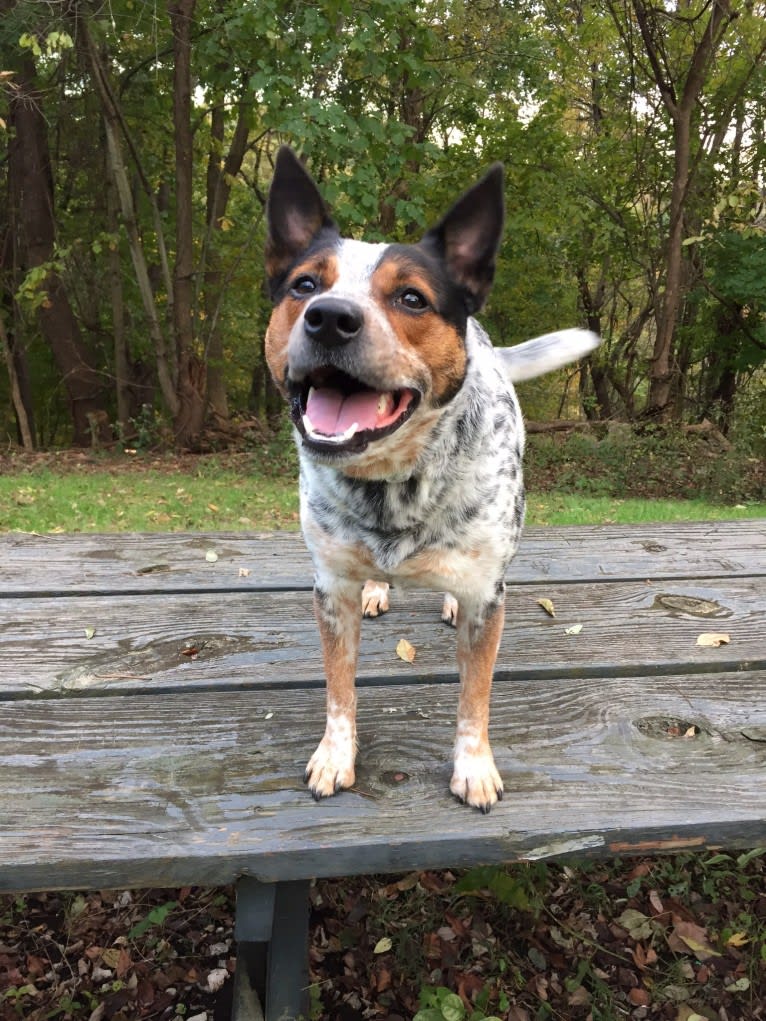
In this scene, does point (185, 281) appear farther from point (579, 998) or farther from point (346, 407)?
point (579, 998)

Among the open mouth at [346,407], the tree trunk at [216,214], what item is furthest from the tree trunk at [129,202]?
the open mouth at [346,407]

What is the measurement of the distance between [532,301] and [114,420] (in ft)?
28.8

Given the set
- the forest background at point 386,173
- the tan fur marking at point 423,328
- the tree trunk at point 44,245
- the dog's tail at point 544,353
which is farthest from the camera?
the tree trunk at point 44,245

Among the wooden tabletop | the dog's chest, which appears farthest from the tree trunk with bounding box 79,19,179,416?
the dog's chest

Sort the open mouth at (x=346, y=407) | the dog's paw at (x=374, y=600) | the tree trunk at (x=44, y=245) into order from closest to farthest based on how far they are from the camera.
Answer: the open mouth at (x=346, y=407) < the dog's paw at (x=374, y=600) < the tree trunk at (x=44, y=245)

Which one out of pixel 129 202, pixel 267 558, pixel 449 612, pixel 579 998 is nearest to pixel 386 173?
pixel 129 202

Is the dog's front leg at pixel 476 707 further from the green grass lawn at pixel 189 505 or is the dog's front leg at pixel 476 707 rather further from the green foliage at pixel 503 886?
the green grass lawn at pixel 189 505

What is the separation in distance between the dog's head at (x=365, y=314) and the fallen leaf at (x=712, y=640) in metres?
1.19

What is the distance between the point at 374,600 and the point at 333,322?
139cm

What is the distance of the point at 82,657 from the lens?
228cm

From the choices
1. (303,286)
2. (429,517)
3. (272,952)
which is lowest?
(272,952)

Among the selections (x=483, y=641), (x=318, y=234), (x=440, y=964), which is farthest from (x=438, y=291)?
(x=440, y=964)

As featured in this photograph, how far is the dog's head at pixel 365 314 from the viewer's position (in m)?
1.72

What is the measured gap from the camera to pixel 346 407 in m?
1.83
